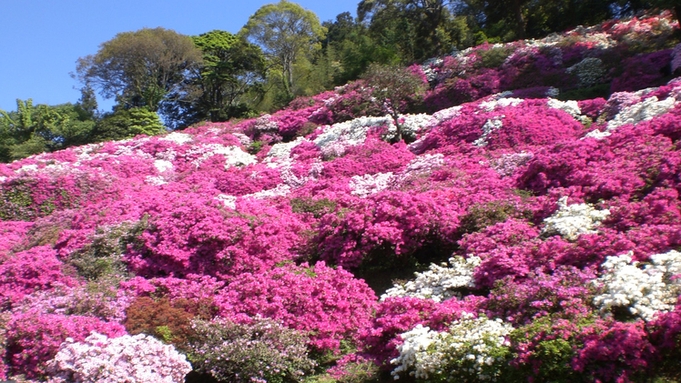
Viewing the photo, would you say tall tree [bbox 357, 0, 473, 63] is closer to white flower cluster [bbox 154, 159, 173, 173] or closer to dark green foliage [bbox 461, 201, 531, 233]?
white flower cluster [bbox 154, 159, 173, 173]

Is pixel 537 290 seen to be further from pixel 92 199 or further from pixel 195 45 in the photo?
pixel 195 45

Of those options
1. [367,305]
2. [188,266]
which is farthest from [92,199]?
[367,305]

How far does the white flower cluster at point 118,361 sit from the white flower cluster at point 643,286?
429 cm

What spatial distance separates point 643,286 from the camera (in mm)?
5488

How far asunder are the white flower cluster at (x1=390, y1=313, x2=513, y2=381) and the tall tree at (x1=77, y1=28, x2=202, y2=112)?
115ft

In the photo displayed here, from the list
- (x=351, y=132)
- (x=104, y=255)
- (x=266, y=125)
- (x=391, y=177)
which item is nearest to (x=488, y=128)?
(x=391, y=177)

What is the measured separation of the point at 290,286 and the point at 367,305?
1042 millimetres

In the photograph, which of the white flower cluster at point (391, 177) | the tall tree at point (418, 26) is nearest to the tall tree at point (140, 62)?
the tall tree at point (418, 26)

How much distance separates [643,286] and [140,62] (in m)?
38.4

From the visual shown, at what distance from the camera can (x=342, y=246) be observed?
29.4 ft

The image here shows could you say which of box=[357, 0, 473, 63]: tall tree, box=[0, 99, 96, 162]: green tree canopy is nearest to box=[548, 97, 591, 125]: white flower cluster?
box=[357, 0, 473, 63]: tall tree

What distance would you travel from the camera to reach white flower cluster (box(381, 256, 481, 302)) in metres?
7.30

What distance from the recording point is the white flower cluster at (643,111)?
10.8 m

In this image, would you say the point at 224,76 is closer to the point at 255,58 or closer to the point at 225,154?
the point at 255,58
